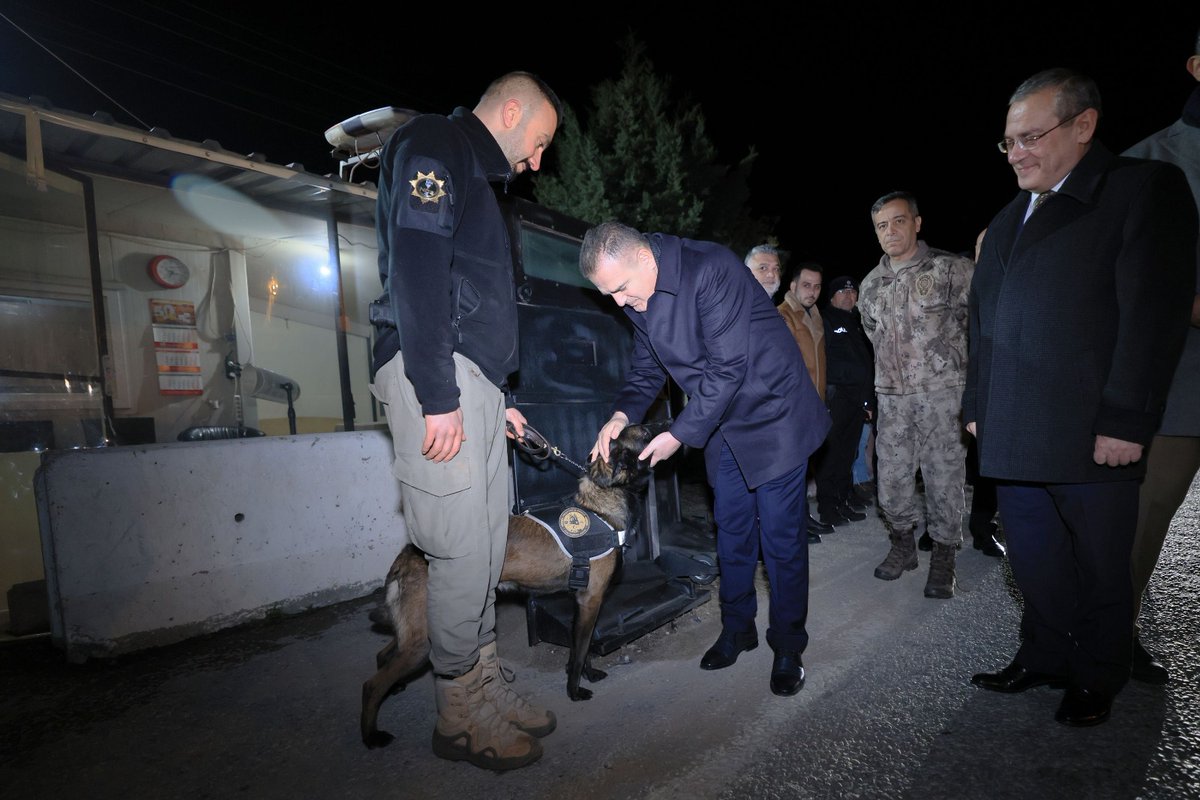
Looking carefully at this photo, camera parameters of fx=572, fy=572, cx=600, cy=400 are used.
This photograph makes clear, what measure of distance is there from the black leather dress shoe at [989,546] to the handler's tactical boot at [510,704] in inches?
136

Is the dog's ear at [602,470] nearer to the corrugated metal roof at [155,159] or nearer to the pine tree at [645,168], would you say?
the corrugated metal roof at [155,159]

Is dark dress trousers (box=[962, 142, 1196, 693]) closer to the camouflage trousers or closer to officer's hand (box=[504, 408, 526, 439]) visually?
the camouflage trousers

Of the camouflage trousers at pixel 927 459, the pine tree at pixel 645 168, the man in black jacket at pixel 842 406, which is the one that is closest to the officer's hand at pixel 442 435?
the camouflage trousers at pixel 927 459

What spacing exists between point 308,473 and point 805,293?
4.19m

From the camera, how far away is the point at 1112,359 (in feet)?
6.46

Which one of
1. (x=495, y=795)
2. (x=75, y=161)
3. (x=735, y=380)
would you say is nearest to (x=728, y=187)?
(x=75, y=161)

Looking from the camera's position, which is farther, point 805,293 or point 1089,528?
point 805,293

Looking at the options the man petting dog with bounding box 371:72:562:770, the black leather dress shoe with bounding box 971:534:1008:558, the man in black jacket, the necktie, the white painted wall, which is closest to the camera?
the man petting dog with bounding box 371:72:562:770

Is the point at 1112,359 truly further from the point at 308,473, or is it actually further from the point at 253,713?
the point at 308,473

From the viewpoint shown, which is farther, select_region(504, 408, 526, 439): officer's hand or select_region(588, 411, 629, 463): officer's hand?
select_region(588, 411, 629, 463): officer's hand

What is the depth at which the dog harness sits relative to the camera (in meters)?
2.59

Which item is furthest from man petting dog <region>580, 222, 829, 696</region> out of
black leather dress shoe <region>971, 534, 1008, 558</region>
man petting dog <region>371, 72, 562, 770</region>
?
black leather dress shoe <region>971, 534, 1008, 558</region>

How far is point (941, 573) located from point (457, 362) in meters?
3.12

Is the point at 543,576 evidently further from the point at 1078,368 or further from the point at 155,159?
the point at 155,159
